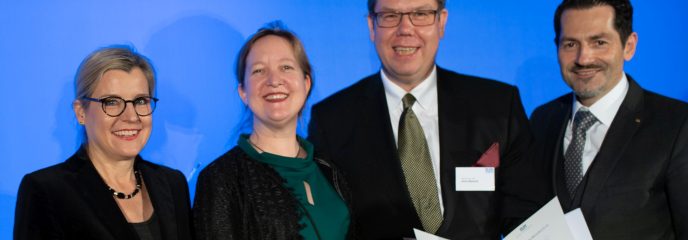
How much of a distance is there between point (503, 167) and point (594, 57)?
779mm

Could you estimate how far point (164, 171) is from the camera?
2729 millimetres

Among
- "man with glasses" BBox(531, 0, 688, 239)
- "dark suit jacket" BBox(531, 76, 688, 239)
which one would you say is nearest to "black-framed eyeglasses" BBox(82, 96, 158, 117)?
"dark suit jacket" BBox(531, 76, 688, 239)

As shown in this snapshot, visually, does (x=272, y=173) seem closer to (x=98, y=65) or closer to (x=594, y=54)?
(x=98, y=65)

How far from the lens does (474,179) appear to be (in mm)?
2826

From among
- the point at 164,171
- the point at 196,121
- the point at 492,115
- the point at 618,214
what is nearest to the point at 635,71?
the point at 618,214

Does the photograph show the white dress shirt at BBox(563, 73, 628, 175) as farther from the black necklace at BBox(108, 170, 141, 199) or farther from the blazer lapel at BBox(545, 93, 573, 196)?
the black necklace at BBox(108, 170, 141, 199)

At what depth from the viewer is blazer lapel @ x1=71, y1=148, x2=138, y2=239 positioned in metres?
2.33

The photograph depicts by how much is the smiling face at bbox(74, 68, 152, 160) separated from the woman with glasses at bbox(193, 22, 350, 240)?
0.30 metres

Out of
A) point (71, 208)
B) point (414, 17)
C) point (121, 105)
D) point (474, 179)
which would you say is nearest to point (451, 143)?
point (474, 179)

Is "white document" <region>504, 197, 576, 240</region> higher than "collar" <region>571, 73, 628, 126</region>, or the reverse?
"collar" <region>571, 73, 628, 126</region>

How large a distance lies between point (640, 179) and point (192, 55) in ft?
6.95

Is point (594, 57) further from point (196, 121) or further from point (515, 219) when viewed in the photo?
point (196, 121)

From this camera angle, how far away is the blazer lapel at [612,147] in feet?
9.99

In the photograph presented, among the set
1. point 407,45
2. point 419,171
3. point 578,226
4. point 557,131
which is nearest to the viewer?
point 578,226
